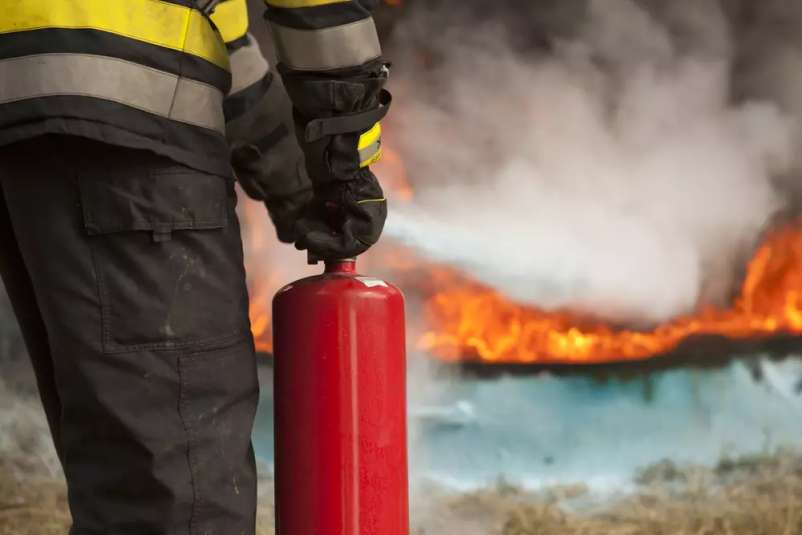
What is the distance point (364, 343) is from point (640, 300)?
1.02m

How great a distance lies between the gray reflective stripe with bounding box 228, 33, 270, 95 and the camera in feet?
4.53

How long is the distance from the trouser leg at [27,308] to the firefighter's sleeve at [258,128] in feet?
1.53

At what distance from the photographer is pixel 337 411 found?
1.09 meters

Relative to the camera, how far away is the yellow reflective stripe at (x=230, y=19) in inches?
52.3

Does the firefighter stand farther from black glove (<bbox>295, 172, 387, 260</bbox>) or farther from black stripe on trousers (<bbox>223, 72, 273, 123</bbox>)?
black stripe on trousers (<bbox>223, 72, 273, 123</bbox>)

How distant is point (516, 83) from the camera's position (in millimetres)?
1866

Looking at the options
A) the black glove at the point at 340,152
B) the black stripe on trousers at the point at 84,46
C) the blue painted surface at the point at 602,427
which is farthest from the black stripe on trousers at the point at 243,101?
the blue painted surface at the point at 602,427

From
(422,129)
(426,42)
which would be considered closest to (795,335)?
(422,129)

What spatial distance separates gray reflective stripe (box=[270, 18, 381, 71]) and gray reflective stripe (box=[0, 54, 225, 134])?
0.16 m

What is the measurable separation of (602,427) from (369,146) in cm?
109

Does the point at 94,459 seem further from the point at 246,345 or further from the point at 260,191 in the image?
the point at 260,191

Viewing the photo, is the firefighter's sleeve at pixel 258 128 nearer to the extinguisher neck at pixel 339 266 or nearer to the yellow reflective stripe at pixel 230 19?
the yellow reflective stripe at pixel 230 19

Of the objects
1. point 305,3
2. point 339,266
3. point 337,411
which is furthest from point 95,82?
point 337,411

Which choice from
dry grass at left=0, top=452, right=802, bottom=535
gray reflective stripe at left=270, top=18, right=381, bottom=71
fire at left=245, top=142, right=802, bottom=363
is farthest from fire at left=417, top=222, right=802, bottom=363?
gray reflective stripe at left=270, top=18, right=381, bottom=71
